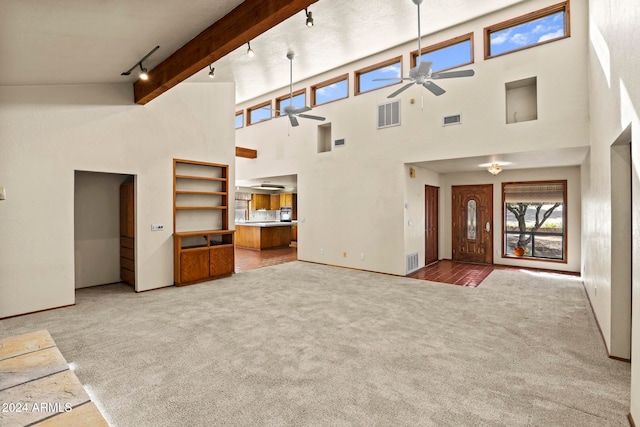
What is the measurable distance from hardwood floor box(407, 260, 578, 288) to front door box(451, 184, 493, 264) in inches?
14.3

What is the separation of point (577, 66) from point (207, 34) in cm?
532

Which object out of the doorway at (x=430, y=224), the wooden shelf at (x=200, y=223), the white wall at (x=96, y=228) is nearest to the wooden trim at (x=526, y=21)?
the doorway at (x=430, y=224)

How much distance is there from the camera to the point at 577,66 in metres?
4.52

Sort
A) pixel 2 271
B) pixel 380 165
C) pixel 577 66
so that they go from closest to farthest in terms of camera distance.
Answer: pixel 2 271, pixel 577 66, pixel 380 165

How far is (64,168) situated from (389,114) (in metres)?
5.82

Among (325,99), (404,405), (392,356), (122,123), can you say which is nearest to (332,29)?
(325,99)

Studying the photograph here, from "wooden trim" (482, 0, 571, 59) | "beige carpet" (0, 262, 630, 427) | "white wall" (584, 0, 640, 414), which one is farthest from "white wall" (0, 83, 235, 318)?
"white wall" (584, 0, 640, 414)

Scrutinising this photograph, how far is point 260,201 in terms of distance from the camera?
1305 centimetres

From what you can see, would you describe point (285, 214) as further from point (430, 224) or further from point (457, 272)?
point (457, 272)

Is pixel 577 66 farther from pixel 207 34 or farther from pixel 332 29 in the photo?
pixel 207 34

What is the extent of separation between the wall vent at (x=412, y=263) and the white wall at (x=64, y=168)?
4.72 m

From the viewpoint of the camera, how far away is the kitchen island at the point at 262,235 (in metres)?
10.2

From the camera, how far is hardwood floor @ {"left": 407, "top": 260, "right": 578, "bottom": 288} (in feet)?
18.9

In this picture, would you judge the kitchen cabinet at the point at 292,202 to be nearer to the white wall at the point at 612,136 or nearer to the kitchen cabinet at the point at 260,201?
the kitchen cabinet at the point at 260,201
